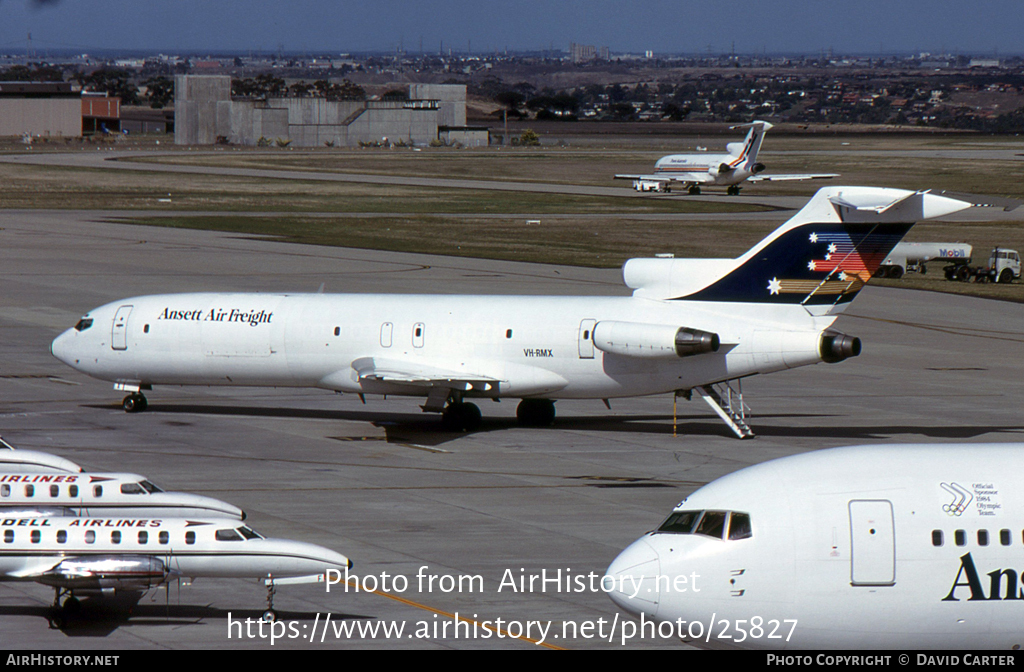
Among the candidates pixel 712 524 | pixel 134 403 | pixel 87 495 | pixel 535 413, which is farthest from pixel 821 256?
pixel 134 403

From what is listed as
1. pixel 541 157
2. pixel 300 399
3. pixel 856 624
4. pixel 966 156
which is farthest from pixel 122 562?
pixel 966 156

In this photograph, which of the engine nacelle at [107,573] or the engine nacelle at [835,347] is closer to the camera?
the engine nacelle at [107,573]

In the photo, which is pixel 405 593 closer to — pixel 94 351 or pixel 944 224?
pixel 94 351

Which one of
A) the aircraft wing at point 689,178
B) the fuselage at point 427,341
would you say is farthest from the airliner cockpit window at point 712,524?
the aircraft wing at point 689,178

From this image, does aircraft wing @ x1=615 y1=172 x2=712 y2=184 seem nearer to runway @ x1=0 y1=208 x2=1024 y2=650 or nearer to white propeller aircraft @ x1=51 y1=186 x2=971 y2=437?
runway @ x1=0 y1=208 x2=1024 y2=650

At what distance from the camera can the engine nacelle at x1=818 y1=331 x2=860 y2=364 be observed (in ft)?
112

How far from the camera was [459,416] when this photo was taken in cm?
3731

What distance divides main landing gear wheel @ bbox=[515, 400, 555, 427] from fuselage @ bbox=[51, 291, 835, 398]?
1.62 m

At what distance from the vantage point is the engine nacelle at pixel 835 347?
34.2m

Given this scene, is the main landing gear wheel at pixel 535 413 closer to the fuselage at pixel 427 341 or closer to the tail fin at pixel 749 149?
the fuselage at pixel 427 341

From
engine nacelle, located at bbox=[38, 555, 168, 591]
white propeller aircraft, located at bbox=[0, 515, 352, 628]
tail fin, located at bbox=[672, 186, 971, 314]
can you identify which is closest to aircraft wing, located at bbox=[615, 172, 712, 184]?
tail fin, located at bbox=[672, 186, 971, 314]

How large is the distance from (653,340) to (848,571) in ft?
61.6

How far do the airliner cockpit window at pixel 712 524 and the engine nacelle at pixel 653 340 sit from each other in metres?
17.9

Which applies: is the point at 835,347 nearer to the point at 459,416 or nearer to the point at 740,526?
the point at 459,416
